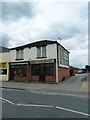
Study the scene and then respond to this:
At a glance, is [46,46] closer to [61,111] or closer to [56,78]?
[56,78]

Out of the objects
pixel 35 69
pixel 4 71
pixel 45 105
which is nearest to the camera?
pixel 45 105

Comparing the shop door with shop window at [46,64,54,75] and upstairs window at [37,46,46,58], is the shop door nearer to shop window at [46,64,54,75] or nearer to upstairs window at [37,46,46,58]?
shop window at [46,64,54,75]

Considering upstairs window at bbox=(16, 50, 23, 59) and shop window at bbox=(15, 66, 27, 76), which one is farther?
upstairs window at bbox=(16, 50, 23, 59)

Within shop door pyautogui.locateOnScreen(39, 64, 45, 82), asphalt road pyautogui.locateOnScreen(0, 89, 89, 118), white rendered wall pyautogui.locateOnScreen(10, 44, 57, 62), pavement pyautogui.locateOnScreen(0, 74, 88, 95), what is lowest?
asphalt road pyautogui.locateOnScreen(0, 89, 89, 118)

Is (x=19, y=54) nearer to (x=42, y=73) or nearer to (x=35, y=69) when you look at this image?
(x=35, y=69)

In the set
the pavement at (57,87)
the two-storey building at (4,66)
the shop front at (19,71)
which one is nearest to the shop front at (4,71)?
the two-storey building at (4,66)

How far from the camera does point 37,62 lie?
30969mm

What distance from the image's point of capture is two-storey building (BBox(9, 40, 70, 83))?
96.6ft

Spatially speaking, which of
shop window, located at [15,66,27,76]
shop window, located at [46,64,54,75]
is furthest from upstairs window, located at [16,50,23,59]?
shop window, located at [46,64,54,75]

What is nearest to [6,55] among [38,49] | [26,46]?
[26,46]

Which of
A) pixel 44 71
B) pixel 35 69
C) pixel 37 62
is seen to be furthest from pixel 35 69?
pixel 44 71

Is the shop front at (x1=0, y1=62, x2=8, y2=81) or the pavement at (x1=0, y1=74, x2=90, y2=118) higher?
the shop front at (x1=0, y1=62, x2=8, y2=81)

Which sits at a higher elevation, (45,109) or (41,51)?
(41,51)

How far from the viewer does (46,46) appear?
30516 millimetres
